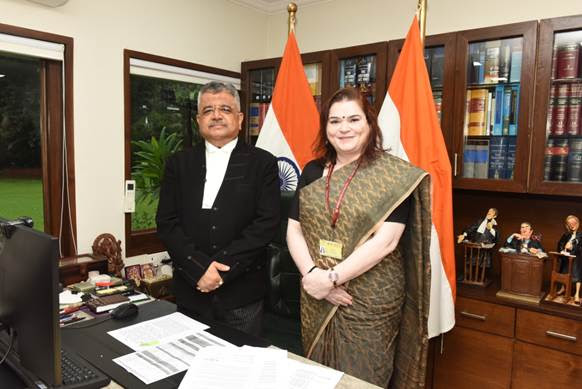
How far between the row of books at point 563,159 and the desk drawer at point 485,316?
2.21 feet

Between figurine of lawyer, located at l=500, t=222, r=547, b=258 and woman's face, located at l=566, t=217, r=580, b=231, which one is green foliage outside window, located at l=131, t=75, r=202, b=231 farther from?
woman's face, located at l=566, t=217, r=580, b=231

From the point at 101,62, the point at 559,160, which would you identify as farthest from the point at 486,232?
the point at 101,62

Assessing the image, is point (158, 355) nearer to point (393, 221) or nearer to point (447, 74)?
point (393, 221)

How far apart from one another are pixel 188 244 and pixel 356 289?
26.8 inches

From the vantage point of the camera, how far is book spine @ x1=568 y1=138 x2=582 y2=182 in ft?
6.72

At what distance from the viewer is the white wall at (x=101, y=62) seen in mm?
2258

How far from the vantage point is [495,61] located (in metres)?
2.22

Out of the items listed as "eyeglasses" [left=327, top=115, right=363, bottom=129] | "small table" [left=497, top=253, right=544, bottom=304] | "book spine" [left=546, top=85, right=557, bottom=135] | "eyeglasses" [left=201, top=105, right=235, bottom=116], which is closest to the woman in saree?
"eyeglasses" [left=327, top=115, right=363, bottom=129]

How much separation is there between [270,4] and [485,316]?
2.62m

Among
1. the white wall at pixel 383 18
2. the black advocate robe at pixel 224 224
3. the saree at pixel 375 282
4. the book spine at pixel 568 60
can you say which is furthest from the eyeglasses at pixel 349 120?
the white wall at pixel 383 18

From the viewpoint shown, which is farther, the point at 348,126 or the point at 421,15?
the point at 421,15

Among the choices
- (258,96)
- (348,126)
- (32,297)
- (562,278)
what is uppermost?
(258,96)

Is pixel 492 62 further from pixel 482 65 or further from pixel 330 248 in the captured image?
pixel 330 248

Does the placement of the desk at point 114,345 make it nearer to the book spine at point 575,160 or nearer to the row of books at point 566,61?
the book spine at point 575,160
